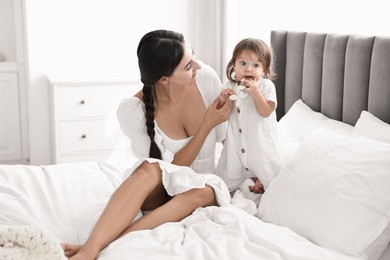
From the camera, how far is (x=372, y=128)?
2117 millimetres

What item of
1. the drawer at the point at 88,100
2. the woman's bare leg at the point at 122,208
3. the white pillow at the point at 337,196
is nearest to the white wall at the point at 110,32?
the drawer at the point at 88,100

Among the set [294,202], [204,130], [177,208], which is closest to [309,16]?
[204,130]

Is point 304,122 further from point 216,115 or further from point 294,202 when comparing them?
point 294,202

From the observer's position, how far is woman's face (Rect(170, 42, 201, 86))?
7.04 feet

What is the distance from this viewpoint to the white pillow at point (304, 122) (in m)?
2.45

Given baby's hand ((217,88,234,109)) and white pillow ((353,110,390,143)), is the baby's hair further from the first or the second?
white pillow ((353,110,390,143))

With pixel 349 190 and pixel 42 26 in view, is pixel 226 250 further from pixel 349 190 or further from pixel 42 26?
pixel 42 26

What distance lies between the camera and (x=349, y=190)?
5.62 ft

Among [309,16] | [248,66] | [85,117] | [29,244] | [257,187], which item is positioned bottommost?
[85,117]

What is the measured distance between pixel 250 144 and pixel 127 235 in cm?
68

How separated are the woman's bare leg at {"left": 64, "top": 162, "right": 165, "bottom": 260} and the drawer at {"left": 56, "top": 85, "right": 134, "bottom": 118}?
1.91 metres

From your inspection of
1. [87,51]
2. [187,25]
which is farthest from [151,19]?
[87,51]

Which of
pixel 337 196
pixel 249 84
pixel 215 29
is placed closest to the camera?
pixel 337 196

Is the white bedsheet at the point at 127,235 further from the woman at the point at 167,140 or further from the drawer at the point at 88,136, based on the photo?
the drawer at the point at 88,136
